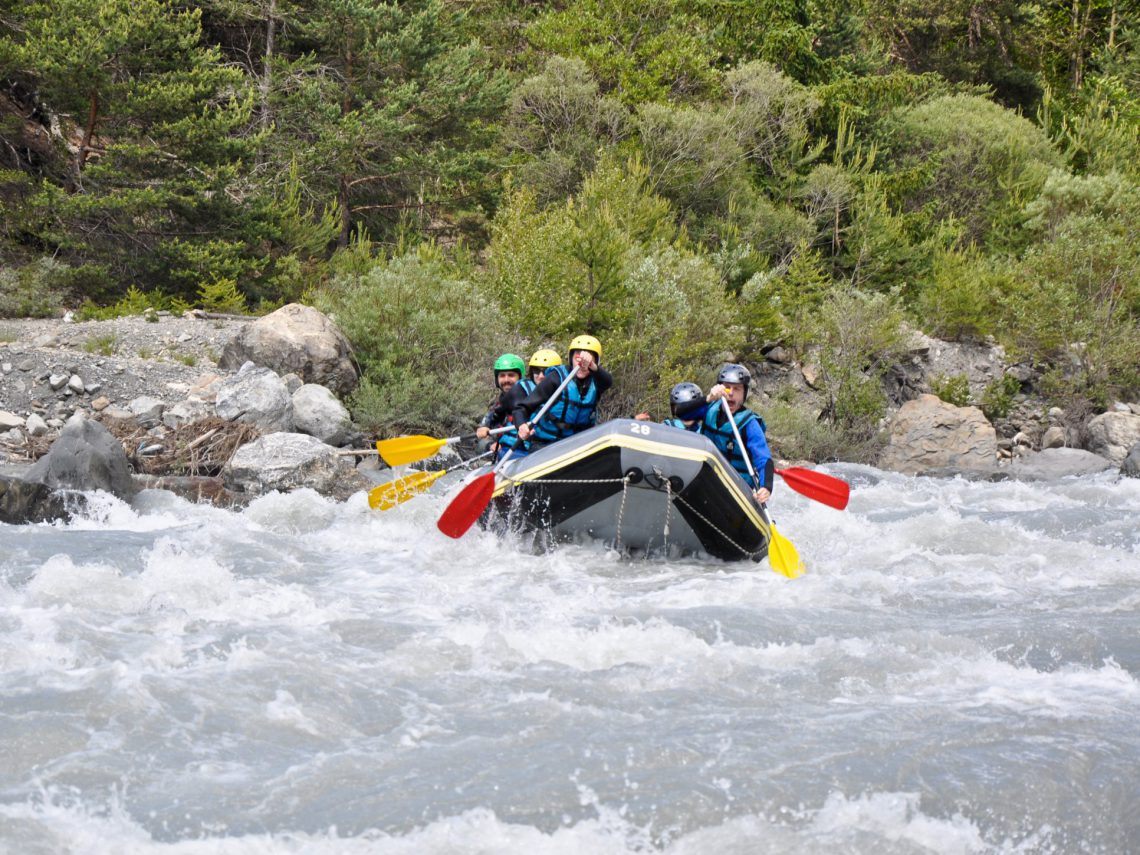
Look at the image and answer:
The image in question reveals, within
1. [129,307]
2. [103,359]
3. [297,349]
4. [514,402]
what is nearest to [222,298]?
[129,307]

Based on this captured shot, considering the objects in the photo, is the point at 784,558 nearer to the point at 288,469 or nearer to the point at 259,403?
the point at 288,469

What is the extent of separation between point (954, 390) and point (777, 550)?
41.8 feet

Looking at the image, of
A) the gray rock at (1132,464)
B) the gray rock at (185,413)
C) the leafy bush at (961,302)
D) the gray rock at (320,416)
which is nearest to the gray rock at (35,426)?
the gray rock at (185,413)

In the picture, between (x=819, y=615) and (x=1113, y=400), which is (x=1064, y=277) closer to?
(x=1113, y=400)

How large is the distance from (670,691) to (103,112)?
→ 51.2 feet

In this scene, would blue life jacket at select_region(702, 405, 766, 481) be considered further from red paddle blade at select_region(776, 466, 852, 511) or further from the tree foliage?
the tree foliage

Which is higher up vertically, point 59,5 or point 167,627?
point 59,5

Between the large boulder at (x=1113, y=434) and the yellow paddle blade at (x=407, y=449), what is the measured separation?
11.2 meters

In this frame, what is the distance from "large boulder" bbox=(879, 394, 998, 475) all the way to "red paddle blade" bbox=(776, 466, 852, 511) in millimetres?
7384

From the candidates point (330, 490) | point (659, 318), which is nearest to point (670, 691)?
point (330, 490)

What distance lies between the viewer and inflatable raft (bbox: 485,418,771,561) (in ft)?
23.5

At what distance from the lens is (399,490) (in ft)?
29.3

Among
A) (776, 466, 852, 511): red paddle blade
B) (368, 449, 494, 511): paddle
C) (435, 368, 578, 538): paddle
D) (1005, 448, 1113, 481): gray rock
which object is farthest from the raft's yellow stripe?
(1005, 448, 1113, 481): gray rock

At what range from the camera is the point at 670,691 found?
16.3 feet
